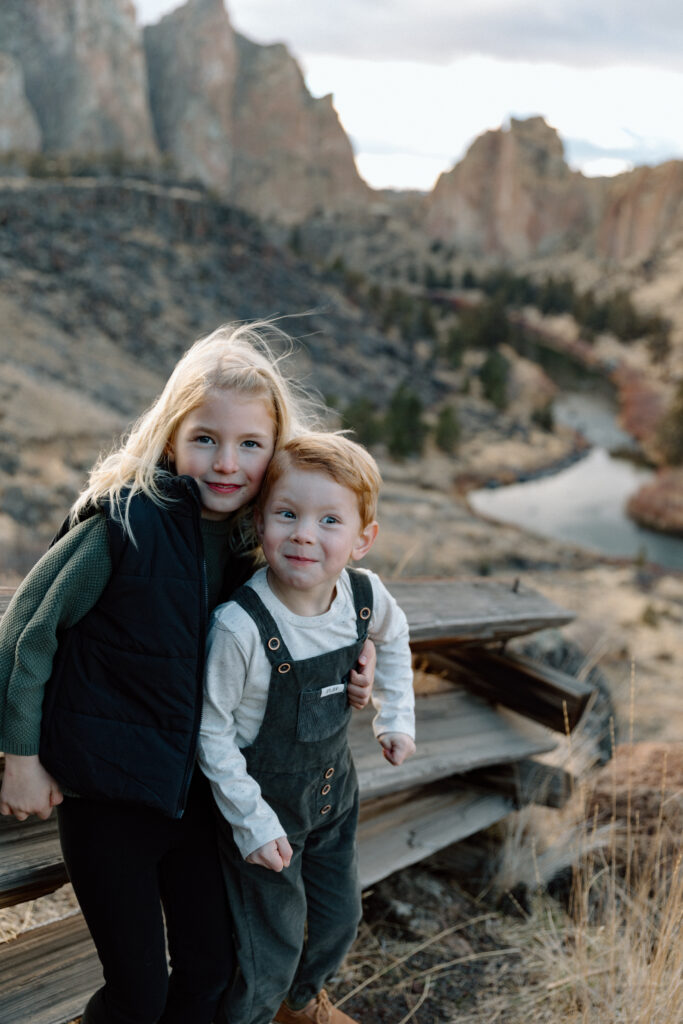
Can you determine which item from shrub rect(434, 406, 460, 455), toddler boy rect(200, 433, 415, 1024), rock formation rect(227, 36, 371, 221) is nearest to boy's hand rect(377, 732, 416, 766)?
toddler boy rect(200, 433, 415, 1024)

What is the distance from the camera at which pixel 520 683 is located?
2674mm

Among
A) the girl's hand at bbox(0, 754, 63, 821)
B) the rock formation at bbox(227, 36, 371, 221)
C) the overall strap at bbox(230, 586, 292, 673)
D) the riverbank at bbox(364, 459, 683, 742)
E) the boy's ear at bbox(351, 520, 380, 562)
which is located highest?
the rock formation at bbox(227, 36, 371, 221)

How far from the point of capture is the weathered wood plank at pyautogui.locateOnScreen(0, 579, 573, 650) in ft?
6.99

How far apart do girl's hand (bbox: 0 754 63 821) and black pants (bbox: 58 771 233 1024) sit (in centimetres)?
9

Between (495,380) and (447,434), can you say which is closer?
(447,434)

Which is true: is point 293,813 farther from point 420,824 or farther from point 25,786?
point 420,824

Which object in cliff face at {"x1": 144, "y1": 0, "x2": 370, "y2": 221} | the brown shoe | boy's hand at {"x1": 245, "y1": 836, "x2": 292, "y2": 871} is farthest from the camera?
cliff face at {"x1": 144, "y1": 0, "x2": 370, "y2": 221}

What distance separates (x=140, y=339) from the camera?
22.0 metres

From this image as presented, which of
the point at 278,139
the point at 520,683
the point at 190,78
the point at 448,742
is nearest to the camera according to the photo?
the point at 448,742

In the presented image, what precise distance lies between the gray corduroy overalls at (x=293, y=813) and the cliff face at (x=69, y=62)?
82.4 meters

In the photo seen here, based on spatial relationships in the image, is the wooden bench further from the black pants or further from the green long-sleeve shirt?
the green long-sleeve shirt

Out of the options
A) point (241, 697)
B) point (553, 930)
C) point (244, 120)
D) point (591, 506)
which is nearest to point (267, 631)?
point (241, 697)

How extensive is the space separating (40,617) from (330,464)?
0.57 meters

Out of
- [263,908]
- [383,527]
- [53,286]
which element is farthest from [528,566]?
[53,286]
